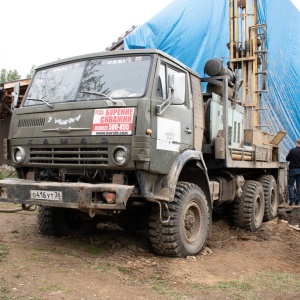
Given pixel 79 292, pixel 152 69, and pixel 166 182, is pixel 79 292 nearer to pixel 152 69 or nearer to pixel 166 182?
pixel 166 182

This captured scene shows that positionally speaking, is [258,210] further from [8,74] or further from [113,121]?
[8,74]

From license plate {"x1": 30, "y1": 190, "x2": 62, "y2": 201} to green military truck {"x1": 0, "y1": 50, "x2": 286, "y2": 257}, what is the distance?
0.01m

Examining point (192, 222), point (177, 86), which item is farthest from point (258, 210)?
point (177, 86)

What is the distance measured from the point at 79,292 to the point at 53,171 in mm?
→ 2062

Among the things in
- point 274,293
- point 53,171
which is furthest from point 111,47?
point 274,293

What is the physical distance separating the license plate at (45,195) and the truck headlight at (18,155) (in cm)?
74

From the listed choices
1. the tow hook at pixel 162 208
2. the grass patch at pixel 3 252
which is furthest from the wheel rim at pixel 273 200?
the grass patch at pixel 3 252

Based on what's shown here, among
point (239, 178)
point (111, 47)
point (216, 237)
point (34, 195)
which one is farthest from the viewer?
point (111, 47)

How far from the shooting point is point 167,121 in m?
5.23

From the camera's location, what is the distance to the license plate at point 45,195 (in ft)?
15.8

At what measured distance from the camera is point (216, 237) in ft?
23.6

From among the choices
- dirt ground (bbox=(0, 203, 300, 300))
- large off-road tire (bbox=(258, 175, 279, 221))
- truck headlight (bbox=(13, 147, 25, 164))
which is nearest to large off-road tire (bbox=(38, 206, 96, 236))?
dirt ground (bbox=(0, 203, 300, 300))

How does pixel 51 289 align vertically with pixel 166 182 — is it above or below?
below

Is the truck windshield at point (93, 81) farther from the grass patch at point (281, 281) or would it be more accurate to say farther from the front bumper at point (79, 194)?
the grass patch at point (281, 281)
